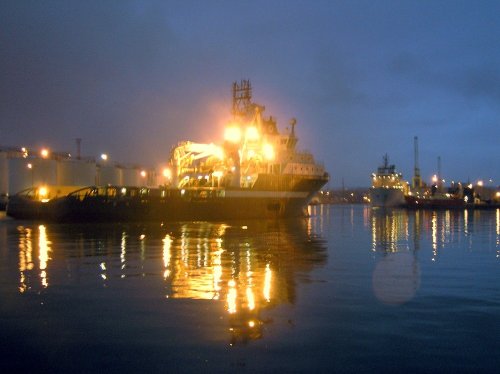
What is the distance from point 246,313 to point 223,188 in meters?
33.7

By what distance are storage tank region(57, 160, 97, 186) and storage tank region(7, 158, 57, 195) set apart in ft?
5.41

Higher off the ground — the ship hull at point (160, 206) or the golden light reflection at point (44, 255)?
the ship hull at point (160, 206)

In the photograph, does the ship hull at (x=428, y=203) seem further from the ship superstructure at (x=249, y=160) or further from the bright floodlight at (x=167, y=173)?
the bright floodlight at (x=167, y=173)

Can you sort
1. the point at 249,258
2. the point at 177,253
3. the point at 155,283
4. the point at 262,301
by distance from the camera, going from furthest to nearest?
the point at 177,253, the point at 249,258, the point at 155,283, the point at 262,301

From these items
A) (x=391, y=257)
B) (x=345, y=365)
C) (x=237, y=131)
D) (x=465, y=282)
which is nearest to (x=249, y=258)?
(x=391, y=257)

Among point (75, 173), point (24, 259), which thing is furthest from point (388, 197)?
point (24, 259)

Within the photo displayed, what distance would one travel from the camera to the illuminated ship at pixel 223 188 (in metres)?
38.1

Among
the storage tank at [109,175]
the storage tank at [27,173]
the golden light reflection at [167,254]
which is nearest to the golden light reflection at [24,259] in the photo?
the golden light reflection at [167,254]

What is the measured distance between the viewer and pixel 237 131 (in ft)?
155

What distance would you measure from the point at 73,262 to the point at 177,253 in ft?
12.4

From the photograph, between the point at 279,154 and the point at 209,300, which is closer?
the point at 209,300

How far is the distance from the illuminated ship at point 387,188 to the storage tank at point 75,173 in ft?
188

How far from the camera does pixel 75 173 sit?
233 ft

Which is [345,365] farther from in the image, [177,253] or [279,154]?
[279,154]
